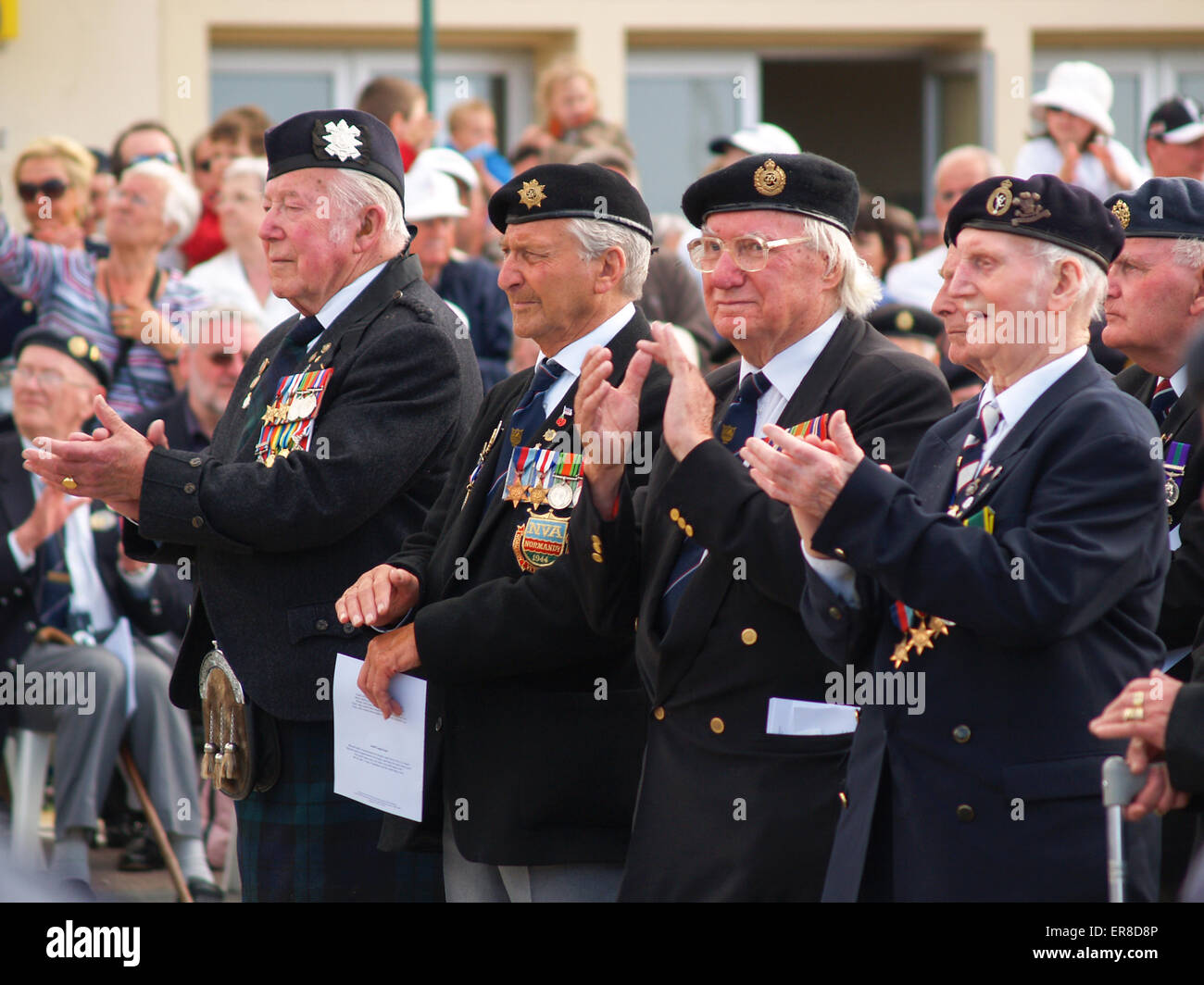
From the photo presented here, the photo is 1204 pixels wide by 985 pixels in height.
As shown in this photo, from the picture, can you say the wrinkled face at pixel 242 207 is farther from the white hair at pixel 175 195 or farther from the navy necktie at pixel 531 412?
the navy necktie at pixel 531 412

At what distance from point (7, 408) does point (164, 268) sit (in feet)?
3.35

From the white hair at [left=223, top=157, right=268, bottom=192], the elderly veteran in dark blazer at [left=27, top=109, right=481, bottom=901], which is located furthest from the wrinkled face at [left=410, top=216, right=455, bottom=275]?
the elderly veteran in dark blazer at [left=27, top=109, right=481, bottom=901]

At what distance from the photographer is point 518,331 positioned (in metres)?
4.11

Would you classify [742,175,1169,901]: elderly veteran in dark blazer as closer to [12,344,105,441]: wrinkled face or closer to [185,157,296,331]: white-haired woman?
[12,344,105,441]: wrinkled face

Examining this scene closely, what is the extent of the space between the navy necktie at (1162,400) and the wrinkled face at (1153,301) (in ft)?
0.29

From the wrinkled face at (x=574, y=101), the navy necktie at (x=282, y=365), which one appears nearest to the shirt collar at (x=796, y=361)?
the navy necktie at (x=282, y=365)

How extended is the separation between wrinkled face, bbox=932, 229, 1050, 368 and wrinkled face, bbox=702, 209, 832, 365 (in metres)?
0.41

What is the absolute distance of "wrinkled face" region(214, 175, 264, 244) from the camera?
7.76m

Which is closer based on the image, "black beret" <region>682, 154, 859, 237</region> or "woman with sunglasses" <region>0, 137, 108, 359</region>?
"black beret" <region>682, 154, 859, 237</region>

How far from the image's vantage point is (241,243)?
7820mm

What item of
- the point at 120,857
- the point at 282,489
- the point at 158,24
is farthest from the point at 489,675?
the point at 158,24

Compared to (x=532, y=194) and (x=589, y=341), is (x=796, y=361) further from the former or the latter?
(x=532, y=194)

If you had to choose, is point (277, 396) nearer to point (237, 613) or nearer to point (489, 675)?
point (237, 613)

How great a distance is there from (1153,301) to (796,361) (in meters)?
0.96
